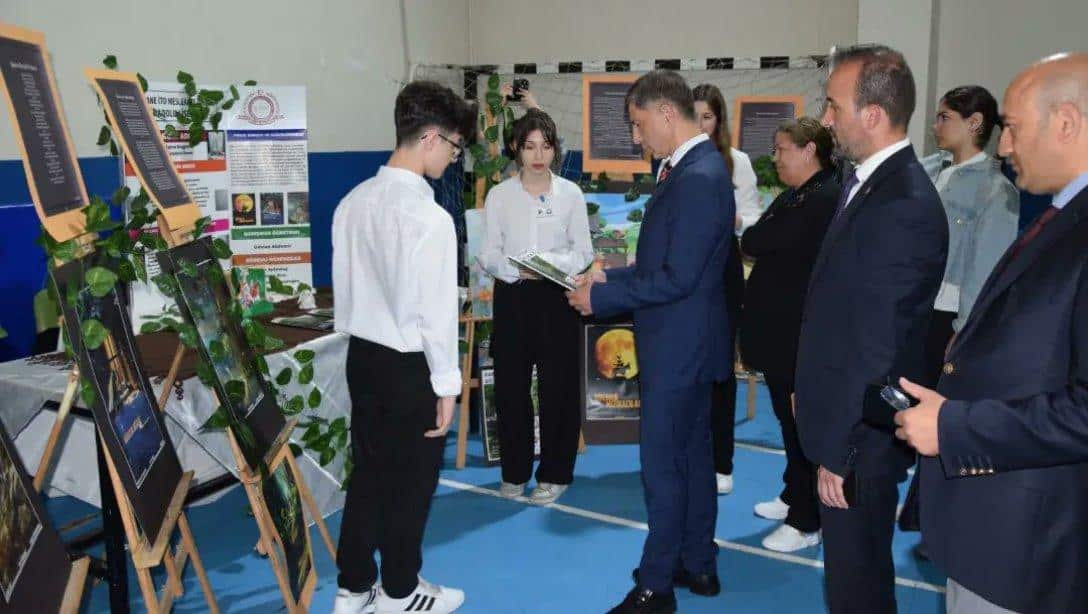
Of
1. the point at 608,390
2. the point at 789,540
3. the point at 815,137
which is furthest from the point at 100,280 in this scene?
the point at 608,390

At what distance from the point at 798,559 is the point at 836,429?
1503 mm

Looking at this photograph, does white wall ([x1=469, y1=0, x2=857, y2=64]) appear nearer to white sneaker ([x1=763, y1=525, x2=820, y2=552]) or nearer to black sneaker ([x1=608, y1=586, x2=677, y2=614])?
white sneaker ([x1=763, y1=525, x2=820, y2=552])

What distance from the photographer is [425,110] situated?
2389 millimetres

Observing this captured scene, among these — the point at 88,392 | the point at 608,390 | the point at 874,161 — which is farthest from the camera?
the point at 608,390

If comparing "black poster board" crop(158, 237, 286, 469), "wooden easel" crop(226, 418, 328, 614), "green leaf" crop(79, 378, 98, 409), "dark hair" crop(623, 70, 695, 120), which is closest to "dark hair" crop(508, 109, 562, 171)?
"dark hair" crop(623, 70, 695, 120)

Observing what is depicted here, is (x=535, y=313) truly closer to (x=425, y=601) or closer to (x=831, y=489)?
(x=425, y=601)

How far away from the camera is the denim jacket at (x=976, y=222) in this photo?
3.39 m

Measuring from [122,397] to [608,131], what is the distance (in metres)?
3.20

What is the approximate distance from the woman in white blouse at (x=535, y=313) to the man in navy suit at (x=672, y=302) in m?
0.96

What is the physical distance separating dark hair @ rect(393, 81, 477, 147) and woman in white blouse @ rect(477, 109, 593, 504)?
4.22ft

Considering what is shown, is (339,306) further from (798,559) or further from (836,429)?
(798,559)

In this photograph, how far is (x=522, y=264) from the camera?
2969 millimetres

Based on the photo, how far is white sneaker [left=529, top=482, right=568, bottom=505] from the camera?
3.78 m

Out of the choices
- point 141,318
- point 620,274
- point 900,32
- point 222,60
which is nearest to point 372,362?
point 620,274
